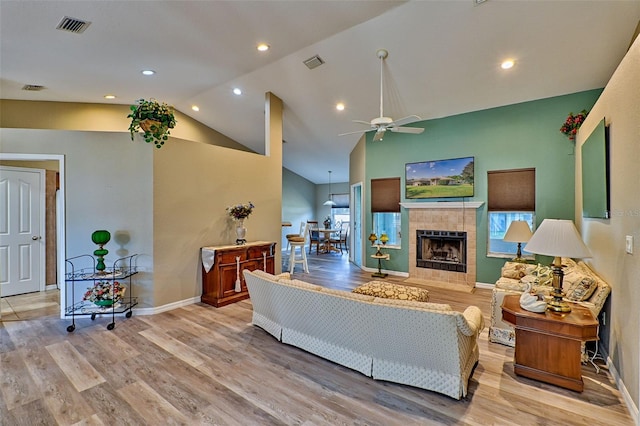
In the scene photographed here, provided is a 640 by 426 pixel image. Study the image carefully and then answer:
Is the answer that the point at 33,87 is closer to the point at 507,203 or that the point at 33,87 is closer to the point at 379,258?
the point at 379,258

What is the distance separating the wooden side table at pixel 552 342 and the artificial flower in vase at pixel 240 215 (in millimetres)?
3868

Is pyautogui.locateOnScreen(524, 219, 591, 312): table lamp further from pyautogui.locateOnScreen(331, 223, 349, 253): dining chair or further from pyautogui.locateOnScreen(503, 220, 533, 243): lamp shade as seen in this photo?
pyautogui.locateOnScreen(331, 223, 349, 253): dining chair

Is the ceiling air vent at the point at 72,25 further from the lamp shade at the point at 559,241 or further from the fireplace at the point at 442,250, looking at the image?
the fireplace at the point at 442,250

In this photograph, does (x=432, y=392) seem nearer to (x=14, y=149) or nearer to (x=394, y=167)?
(x=394, y=167)

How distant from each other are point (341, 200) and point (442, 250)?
21.0 feet

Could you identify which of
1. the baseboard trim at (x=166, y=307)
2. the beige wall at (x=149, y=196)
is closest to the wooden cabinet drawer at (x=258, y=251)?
the beige wall at (x=149, y=196)

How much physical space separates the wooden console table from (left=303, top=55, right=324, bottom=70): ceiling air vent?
3.14 m

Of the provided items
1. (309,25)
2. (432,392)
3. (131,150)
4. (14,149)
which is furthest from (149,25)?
(432,392)

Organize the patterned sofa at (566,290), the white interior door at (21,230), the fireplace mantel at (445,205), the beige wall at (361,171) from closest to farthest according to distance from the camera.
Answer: the patterned sofa at (566,290), the white interior door at (21,230), the fireplace mantel at (445,205), the beige wall at (361,171)

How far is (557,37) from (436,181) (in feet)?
9.56

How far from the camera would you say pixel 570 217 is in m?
4.88

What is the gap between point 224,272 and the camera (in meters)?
4.59

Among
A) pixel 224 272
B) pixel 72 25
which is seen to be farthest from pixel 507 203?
pixel 72 25

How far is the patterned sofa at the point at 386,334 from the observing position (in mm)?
2201
